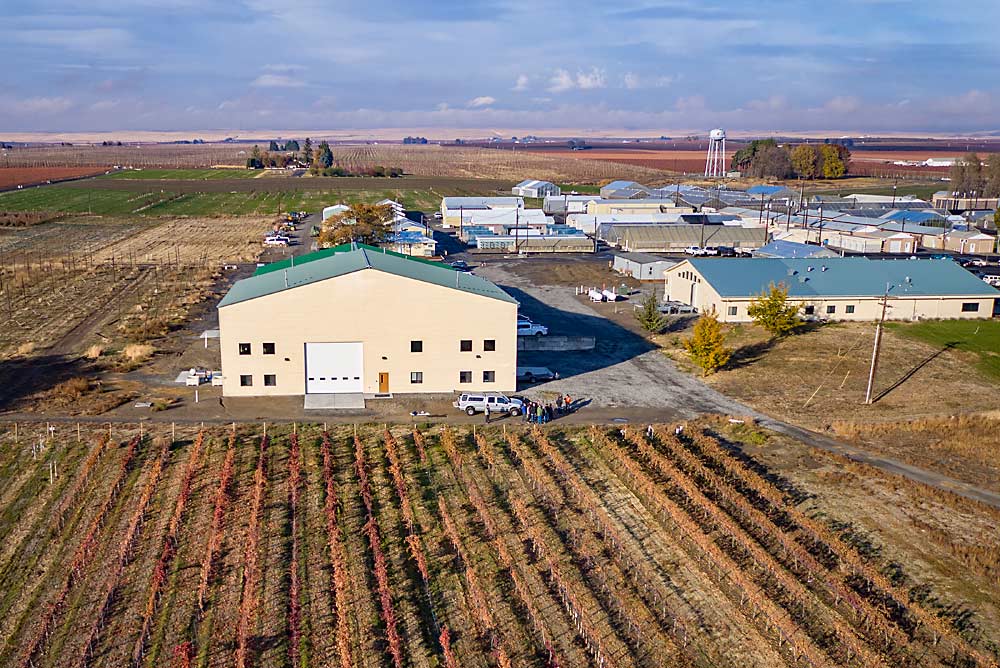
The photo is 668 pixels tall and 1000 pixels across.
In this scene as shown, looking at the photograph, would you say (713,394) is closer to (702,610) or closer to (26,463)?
(702,610)

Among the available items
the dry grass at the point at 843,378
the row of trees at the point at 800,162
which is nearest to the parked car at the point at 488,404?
the dry grass at the point at 843,378

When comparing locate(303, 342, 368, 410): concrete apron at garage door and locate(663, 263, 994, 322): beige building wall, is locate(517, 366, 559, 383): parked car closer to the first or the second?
locate(303, 342, 368, 410): concrete apron at garage door

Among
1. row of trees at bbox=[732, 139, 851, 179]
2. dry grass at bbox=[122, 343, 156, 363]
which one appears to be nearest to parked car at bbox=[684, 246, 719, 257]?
dry grass at bbox=[122, 343, 156, 363]

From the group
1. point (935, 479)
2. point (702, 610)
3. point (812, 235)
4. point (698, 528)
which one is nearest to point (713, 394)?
point (935, 479)

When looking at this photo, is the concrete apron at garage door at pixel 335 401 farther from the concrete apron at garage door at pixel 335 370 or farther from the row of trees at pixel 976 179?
the row of trees at pixel 976 179

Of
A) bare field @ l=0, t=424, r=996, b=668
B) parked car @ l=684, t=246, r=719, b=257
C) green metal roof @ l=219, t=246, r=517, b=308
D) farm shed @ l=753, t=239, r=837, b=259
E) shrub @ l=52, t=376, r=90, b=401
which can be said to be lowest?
bare field @ l=0, t=424, r=996, b=668
